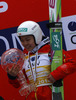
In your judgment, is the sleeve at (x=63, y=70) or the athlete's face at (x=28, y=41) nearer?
the sleeve at (x=63, y=70)

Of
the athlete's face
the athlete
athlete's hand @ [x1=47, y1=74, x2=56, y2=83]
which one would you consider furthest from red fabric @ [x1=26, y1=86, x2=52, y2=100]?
the athlete's face

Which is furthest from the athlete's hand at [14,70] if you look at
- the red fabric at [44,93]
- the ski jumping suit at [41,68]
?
the red fabric at [44,93]

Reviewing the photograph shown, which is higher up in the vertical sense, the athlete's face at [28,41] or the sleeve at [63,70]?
the athlete's face at [28,41]

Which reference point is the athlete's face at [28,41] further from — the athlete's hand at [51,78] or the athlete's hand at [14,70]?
the athlete's hand at [51,78]

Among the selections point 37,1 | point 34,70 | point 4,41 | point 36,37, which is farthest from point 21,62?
point 37,1

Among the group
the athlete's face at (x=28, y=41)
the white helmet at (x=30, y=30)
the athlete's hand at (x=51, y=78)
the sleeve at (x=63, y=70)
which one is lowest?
the athlete's hand at (x=51, y=78)

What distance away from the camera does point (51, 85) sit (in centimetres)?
219

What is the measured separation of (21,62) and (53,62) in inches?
12.3

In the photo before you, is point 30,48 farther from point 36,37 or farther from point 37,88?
point 37,88

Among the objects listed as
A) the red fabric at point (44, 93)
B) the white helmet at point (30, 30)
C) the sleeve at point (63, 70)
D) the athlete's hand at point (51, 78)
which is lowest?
the red fabric at point (44, 93)

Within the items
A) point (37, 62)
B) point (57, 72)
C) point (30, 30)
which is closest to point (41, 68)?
point (37, 62)

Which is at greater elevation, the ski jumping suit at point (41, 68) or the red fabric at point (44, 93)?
the ski jumping suit at point (41, 68)

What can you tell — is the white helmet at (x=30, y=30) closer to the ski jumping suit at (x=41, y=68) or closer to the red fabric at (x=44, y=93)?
the ski jumping suit at (x=41, y=68)

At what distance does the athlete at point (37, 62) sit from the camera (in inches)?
84.1
